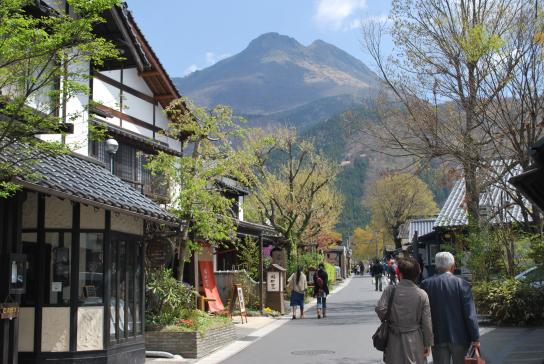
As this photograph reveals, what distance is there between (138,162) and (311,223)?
25.8 meters

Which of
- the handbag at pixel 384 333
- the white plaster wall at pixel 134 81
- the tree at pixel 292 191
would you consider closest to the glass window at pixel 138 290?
the handbag at pixel 384 333

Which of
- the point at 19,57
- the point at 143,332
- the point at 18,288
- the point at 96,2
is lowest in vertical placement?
the point at 143,332

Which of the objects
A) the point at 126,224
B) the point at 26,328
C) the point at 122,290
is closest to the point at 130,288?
the point at 122,290

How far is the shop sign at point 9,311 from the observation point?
9.66 m

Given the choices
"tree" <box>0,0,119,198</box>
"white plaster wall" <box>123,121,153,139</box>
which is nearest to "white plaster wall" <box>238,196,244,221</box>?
"white plaster wall" <box>123,121,153,139</box>

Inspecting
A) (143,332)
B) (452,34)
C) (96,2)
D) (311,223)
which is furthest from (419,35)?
(311,223)

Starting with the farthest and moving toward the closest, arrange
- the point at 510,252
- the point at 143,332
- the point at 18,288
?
the point at 510,252, the point at 143,332, the point at 18,288

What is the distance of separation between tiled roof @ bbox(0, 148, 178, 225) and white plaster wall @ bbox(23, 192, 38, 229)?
789 mm

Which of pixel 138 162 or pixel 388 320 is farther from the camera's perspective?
pixel 138 162

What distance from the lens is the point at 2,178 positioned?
7.80 meters

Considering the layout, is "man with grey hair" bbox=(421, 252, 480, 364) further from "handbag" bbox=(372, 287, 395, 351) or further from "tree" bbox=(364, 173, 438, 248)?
"tree" bbox=(364, 173, 438, 248)

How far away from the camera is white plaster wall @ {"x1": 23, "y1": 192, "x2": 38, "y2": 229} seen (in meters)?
11.7

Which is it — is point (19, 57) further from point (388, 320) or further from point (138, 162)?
point (138, 162)

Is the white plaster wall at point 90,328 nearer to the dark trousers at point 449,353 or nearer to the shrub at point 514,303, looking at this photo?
the dark trousers at point 449,353
